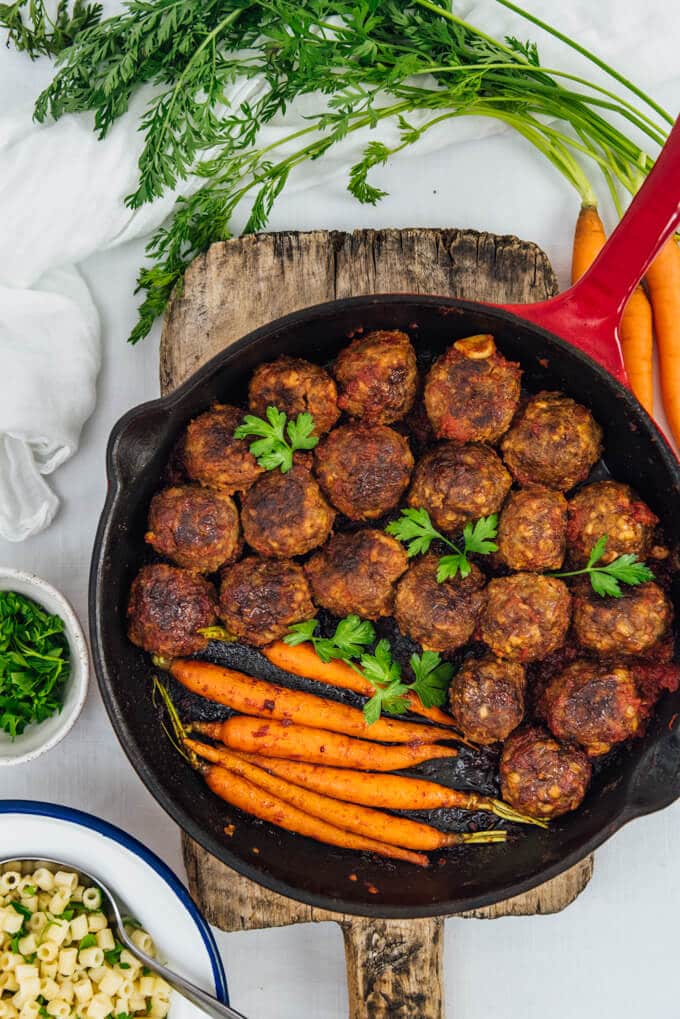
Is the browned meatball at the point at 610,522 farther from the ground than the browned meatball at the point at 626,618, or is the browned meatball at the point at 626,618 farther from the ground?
the browned meatball at the point at 610,522

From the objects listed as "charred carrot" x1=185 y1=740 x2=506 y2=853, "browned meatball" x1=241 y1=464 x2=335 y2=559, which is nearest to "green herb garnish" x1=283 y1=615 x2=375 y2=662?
"browned meatball" x1=241 y1=464 x2=335 y2=559

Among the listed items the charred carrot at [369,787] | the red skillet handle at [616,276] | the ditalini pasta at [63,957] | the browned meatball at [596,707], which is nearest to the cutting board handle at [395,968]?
the charred carrot at [369,787]

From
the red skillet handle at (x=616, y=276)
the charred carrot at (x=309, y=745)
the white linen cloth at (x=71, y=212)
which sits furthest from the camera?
the white linen cloth at (x=71, y=212)

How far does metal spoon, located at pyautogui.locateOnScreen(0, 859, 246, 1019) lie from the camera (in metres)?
3.08

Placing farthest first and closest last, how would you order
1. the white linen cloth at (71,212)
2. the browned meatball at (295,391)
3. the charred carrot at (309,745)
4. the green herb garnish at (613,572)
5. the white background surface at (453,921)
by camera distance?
the white background surface at (453,921)
the white linen cloth at (71,212)
the charred carrot at (309,745)
the browned meatball at (295,391)
the green herb garnish at (613,572)

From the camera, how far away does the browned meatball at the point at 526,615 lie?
2913 millimetres

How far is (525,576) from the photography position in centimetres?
296

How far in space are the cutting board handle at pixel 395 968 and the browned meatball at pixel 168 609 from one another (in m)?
1.12

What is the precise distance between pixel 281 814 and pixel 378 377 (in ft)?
4.87

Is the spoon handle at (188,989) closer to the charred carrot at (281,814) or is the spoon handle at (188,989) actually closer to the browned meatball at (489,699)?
Result: the charred carrot at (281,814)

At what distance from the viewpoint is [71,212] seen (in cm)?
335

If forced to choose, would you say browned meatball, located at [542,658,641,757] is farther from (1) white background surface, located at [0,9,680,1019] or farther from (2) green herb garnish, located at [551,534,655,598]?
(1) white background surface, located at [0,9,680,1019]

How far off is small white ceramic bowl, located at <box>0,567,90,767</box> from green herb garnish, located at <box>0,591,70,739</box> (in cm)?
3

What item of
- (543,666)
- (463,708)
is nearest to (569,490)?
(543,666)
